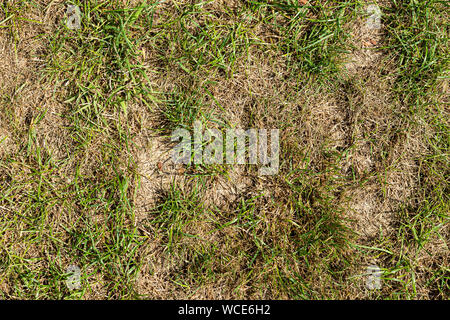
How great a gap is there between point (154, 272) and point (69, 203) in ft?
2.39

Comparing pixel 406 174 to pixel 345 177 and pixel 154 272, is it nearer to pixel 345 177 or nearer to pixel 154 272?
pixel 345 177

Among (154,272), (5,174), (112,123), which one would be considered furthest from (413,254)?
(5,174)

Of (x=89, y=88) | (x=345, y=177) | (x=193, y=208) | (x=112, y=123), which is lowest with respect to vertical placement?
(x=193, y=208)

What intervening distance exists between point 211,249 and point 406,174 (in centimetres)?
142

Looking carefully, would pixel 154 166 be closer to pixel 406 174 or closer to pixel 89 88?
pixel 89 88

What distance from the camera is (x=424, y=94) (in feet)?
9.02

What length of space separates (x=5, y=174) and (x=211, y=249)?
147 cm

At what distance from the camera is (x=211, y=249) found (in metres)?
2.70

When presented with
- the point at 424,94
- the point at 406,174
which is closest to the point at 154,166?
the point at 406,174

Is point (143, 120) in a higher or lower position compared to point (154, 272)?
higher

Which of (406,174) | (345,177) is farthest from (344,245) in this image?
(406,174)
